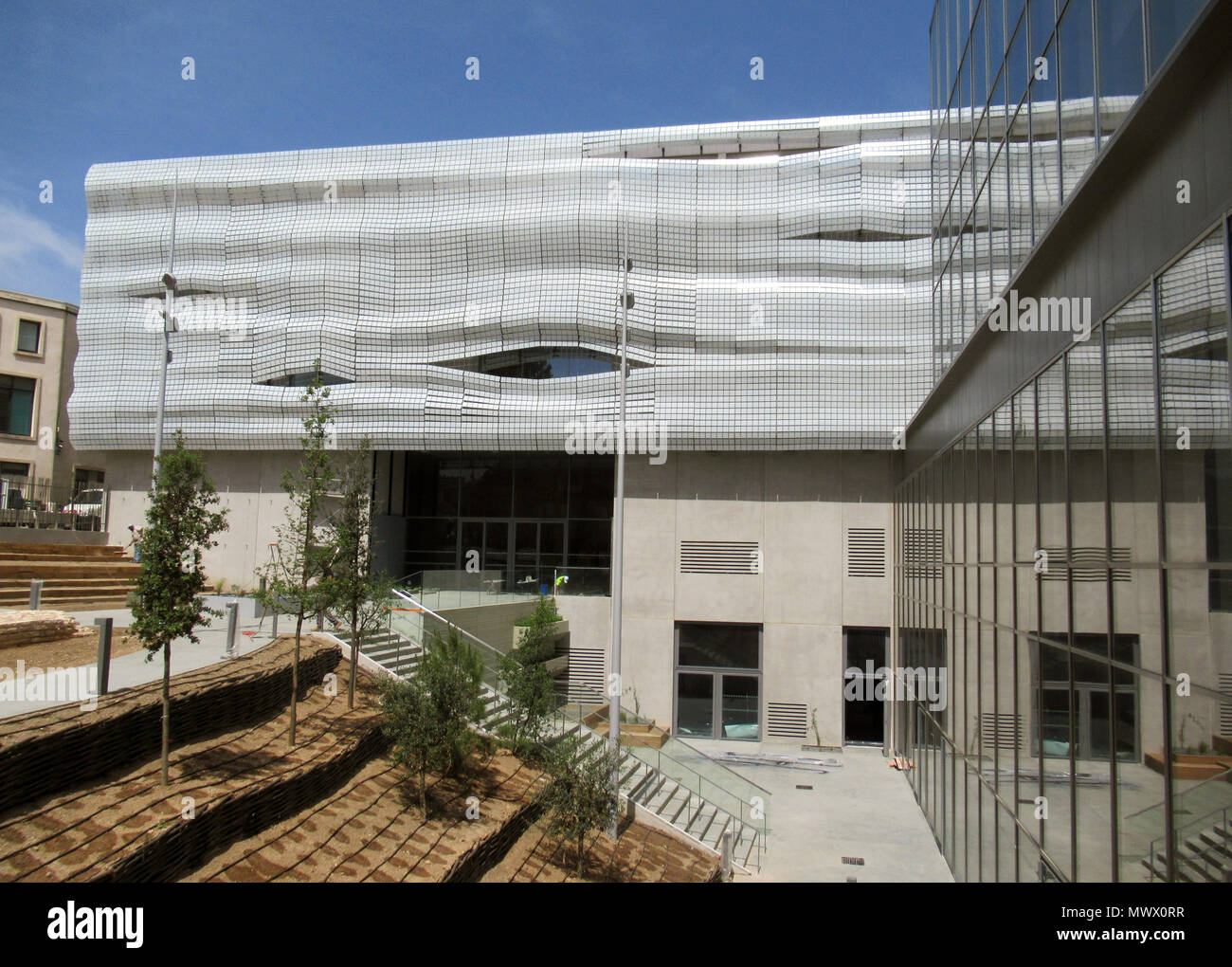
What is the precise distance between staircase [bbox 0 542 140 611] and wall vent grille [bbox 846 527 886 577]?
21505 mm

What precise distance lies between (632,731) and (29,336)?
109 ft

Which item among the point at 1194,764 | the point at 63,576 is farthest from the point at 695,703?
the point at 1194,764

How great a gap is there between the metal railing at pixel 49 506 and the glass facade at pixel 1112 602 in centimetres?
3387

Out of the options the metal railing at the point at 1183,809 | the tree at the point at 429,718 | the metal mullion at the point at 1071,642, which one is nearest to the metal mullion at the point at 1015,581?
the metal mullion at the point at 1071,642

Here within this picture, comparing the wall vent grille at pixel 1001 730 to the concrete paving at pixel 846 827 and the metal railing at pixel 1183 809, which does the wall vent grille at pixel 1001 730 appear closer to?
the metal railing at pixel 1183 809

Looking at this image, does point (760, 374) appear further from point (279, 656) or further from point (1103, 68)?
point (1103, 68)

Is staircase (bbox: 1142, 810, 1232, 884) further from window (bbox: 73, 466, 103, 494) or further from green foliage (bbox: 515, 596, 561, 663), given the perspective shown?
window (bbox: 73, 466, 103, 494)

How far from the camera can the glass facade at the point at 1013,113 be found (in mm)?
7770

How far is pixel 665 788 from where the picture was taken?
20906 millimetres

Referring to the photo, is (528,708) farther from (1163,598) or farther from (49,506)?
(49,506)

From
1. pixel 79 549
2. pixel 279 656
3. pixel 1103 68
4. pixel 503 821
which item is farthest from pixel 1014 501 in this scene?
pixel 79 549

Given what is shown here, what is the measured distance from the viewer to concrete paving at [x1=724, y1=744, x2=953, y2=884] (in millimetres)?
17359

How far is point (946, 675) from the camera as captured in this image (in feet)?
56.2

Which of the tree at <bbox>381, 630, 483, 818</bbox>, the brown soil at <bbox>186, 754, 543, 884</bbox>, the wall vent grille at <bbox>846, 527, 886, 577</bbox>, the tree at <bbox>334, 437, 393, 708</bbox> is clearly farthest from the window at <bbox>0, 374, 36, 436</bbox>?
the wall vent grille at <bbox>846, 527, 886, 577</bbox>
